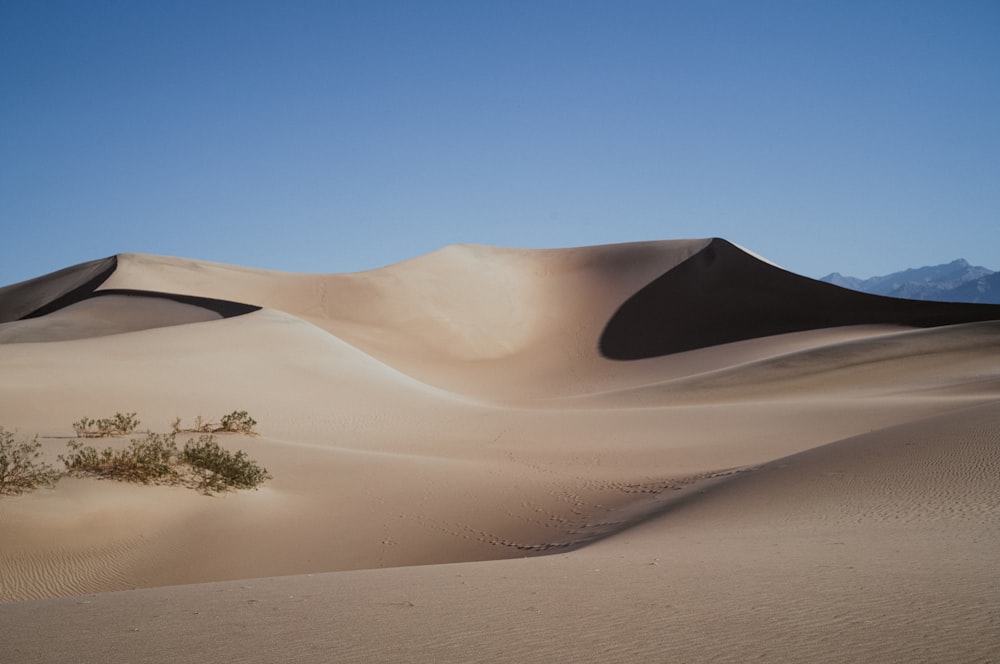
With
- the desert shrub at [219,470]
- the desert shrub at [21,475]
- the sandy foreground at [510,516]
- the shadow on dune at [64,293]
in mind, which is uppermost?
the shadow on dune at [64,293]

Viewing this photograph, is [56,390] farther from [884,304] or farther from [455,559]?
[884,304]

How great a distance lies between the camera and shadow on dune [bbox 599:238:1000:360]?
146 feet

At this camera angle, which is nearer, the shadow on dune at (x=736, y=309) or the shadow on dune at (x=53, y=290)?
the shadow on dune at (x=736, y=309)

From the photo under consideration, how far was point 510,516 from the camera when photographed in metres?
11.5

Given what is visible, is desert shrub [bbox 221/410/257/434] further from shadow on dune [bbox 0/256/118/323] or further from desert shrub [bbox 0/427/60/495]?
shadow on dune [bbox 0/256/118/323]

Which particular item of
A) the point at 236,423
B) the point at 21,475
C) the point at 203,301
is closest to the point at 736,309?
the point at 203,301

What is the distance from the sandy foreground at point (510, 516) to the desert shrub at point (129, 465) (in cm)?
34

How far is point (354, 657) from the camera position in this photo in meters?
3.99

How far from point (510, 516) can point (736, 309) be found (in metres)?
41.7

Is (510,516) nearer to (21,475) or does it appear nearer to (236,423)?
(21,475)

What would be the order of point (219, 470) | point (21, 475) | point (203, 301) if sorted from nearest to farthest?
1. point (21, 475)
2. point (219, 470)
3. point (203, 301)

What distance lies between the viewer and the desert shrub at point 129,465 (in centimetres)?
1038

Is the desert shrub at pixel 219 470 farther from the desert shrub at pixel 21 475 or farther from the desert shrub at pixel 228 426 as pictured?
the desert shrub at pixel 228 426

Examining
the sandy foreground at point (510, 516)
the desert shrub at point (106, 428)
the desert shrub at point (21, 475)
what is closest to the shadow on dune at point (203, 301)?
the sandy foreground at point (510, 516)
